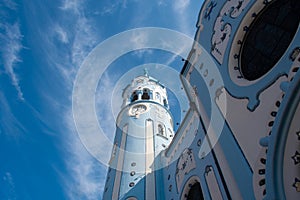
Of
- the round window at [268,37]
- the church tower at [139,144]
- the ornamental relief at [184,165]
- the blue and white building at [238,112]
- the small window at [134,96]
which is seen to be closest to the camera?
→ the blue and white building at [238,112]

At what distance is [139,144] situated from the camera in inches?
504

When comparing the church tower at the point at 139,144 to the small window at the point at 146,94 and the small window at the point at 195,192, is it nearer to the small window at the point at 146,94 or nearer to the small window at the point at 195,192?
the small window at the point at 146,94

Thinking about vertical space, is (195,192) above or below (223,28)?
below

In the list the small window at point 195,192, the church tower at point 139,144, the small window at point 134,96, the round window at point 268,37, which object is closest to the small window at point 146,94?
the church tower at point 139,144

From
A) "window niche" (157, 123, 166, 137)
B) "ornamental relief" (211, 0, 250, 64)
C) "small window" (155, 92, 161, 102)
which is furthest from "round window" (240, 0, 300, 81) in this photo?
"small window" (155, 92, 161, 102)

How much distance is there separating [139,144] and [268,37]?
8.63 m

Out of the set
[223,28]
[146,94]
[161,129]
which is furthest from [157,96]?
[223,28]

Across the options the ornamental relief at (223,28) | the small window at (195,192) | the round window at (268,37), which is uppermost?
the ornamental relief at (223,28)

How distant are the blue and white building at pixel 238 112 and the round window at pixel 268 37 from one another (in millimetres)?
18

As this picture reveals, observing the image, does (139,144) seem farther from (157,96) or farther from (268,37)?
(268,37)

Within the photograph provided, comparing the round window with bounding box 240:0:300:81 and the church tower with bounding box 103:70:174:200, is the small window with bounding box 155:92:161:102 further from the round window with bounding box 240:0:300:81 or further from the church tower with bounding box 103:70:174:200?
the round window with bounding box 240:0:300:81

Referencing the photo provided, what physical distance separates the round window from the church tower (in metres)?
6.56

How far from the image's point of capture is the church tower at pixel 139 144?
35.8 ft

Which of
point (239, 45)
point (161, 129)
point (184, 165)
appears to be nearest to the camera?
point (239, 45)
